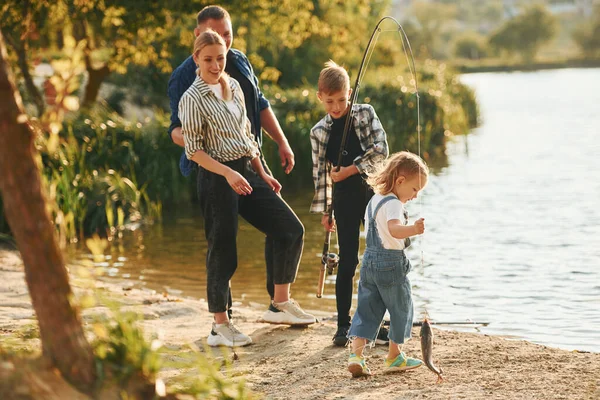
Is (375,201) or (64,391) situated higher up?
(375,201)

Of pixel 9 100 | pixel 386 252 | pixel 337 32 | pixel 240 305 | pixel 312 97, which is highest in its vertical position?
pixel 337 32

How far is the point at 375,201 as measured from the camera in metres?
4.99

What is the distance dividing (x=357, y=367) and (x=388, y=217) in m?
0.78

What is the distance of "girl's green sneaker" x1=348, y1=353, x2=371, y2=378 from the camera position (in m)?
4.98

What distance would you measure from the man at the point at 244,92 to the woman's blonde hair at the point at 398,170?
40.6 inches

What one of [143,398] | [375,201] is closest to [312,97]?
[375,201]

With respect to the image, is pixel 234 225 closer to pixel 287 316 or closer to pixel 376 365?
pixel 287 316

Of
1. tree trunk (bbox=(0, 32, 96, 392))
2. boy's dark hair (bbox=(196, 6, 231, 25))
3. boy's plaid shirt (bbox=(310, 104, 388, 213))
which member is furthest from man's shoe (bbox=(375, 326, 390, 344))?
tree trunk (bbox=(0, 32, 96, 392))

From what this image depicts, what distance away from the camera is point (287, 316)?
20.2ft

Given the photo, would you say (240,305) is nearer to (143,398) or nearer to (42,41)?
(143,398)

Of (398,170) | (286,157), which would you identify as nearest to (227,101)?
(286,157)

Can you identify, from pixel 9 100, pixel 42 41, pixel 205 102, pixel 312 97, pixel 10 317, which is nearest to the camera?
pixel 9 100

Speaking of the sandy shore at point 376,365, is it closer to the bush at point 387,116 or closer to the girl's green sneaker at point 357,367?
the girl's green sneaker at point 357,367

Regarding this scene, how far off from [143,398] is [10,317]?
3.00 metres
